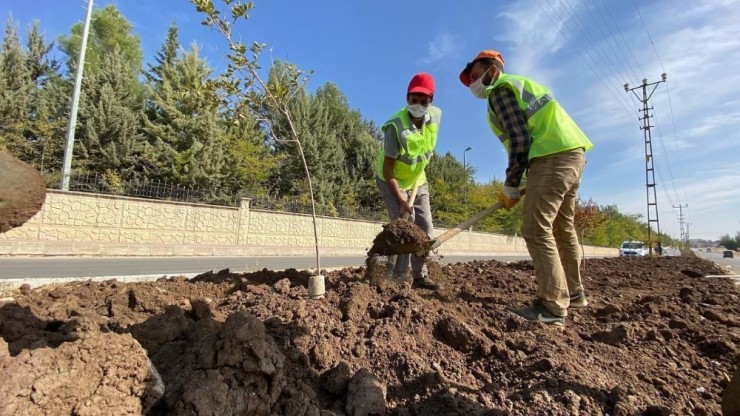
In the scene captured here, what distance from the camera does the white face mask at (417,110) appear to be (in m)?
4.12

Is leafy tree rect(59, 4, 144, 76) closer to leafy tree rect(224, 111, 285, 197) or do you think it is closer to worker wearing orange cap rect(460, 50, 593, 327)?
leafy tree rect(224, 111, 285, 197)

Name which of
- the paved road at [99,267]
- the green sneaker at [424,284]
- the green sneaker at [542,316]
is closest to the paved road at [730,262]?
the green sneaker at [424,284]

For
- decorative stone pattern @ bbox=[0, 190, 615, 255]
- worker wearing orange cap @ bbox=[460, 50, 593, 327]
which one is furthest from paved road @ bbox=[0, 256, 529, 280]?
worker wearing orange cap @ bbox=[460, 50, 593, 327]

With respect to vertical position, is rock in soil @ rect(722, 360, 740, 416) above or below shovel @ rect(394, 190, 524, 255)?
below

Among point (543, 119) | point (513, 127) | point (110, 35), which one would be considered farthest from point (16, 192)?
point (110, 35)

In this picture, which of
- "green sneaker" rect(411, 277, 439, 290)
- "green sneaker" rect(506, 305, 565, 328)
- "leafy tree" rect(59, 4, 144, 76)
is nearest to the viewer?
"green sneaker" rect(506, 305, 565, 328)

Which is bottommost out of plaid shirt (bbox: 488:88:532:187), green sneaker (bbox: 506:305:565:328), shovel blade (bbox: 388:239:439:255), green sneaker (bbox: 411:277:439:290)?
green sneaker (bbox: 506:305:565:328)

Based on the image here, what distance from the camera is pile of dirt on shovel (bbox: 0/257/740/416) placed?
1.37m

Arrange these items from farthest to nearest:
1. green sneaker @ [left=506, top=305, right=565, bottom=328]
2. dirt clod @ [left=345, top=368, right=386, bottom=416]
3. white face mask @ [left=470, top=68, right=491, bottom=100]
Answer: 1. white face mask @ [left=470, top=68, right=491, bottom=100]
2. green sneaker @ [left=506, top=305, right=565, bottom=328]
3. dirt clod @ [left=345, top=368, right=386, bottom=416]

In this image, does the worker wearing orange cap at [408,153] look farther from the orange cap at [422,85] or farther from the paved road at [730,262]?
the paved road at [730,262]

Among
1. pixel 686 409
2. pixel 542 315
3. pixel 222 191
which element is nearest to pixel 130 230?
pixel 222 191

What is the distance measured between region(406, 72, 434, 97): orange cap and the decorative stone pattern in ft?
42.0

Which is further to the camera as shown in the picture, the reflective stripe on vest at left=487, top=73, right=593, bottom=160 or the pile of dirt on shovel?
the reflective stripe on vest at left=487, top=73, right=593, bottom=160

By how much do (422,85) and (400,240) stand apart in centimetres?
173
